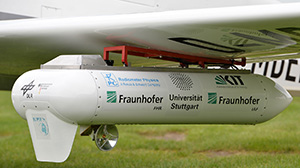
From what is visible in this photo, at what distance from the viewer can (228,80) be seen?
5051mm

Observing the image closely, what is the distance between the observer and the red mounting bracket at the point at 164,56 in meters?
4.74

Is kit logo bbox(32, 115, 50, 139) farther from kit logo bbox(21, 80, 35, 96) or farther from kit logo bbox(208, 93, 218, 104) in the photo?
kit logo bbox(208, 93, 218, 104)

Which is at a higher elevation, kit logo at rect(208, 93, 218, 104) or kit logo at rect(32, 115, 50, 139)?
kit logo at rect(208, 93, 218, 104)

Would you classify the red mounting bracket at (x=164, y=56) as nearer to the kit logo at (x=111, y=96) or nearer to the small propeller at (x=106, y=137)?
the kit logo at (x=111, y=96)

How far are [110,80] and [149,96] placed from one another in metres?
0.42

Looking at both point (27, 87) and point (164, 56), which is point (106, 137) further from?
point (164, 56)

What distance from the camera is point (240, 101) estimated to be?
4973 mm

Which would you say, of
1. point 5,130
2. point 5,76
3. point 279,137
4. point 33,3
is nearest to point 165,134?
point 279,137

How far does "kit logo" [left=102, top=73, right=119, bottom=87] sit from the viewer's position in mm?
4160

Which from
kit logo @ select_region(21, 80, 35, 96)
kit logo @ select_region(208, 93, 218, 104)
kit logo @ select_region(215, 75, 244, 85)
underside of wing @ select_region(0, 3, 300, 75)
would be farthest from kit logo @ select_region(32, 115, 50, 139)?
kit logo @ select_region(215, 75, 244, 85)

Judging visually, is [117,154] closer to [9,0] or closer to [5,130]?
[9,0]

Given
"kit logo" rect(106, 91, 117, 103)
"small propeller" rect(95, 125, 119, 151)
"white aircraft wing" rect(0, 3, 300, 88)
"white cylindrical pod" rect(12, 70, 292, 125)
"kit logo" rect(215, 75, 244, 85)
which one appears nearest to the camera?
"white aircraft wing" rect(0, 3, 300, 88)

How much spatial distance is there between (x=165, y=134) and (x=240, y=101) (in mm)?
6485

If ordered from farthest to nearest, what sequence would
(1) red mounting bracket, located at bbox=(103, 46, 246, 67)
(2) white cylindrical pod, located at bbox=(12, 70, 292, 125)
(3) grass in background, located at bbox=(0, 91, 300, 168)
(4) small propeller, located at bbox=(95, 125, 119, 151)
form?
(3) grass in background, located at bbox=(0, 91, 300, 168)
(1) red mounting bracket, located at bbox=(103, 46, 246, 67)
(4) small propeller, located at bbox=(95, 125, 119, 151)
(2) white cylindrical pod, located at bbox=(12, 70, 292, 125)
